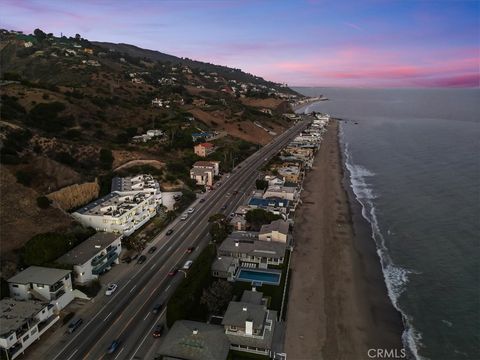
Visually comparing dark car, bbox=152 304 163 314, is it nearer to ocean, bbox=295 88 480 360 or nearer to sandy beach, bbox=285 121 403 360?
sandy beach, bbox=285 121 403 360

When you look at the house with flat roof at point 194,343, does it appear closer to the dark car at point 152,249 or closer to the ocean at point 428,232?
the dark car at point 152,249

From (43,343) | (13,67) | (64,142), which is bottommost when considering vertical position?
(43,343)

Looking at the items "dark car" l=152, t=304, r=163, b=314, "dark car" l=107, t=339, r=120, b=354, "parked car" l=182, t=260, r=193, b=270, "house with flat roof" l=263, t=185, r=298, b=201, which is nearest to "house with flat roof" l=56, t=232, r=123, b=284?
"parked car" l=182, t=260, r=193, b=270

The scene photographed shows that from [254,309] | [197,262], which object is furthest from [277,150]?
[254,309]

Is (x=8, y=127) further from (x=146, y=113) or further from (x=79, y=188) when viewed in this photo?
(x=146, y=113)

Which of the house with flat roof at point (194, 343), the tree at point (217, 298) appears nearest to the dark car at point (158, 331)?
the house with flat roof at point (194, 343)

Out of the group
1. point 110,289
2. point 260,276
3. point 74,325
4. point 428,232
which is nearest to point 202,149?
point 260,276
